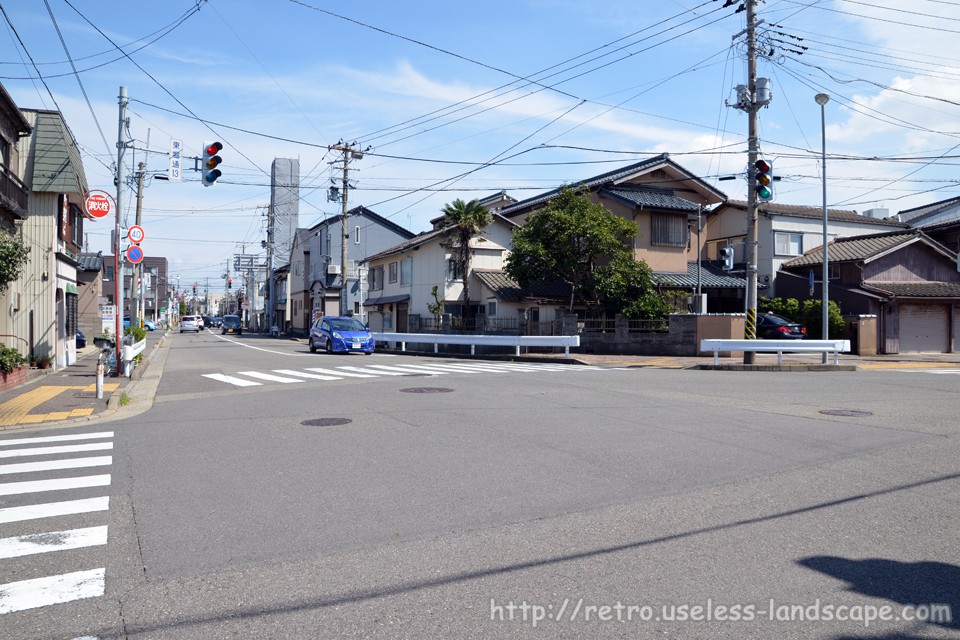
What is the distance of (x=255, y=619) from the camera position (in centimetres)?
412

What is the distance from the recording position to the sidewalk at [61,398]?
1212 cm

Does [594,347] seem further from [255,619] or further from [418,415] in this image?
[255,619]

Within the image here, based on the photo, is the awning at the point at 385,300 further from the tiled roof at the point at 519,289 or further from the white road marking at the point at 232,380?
the white road marking at the point at 232,380

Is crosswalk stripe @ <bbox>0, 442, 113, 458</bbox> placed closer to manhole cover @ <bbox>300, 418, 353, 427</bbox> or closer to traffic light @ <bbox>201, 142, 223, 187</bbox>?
manhole cover @ <bbox>300, 418, 353, 427</bbox>

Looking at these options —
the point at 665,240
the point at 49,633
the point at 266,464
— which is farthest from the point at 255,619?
the point at 665,240

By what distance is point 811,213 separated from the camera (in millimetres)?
41500

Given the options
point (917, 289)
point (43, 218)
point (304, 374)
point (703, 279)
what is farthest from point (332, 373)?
point (917, 289)

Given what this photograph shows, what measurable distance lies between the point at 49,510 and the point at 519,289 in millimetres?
29963

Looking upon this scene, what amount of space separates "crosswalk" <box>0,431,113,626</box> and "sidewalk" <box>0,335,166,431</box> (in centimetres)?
180

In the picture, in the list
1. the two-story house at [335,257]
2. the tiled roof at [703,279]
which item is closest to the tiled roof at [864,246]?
the tiled roof at [703,279]

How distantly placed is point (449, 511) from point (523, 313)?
28.7 meters

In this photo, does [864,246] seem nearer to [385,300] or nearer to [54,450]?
[385,300]

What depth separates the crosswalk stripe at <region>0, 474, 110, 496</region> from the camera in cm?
721

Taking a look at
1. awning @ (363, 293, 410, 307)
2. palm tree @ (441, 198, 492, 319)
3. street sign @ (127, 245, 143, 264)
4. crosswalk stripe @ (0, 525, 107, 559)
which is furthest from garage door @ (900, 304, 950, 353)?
crosswalk stripe @ (0, 525, 107, 559)
